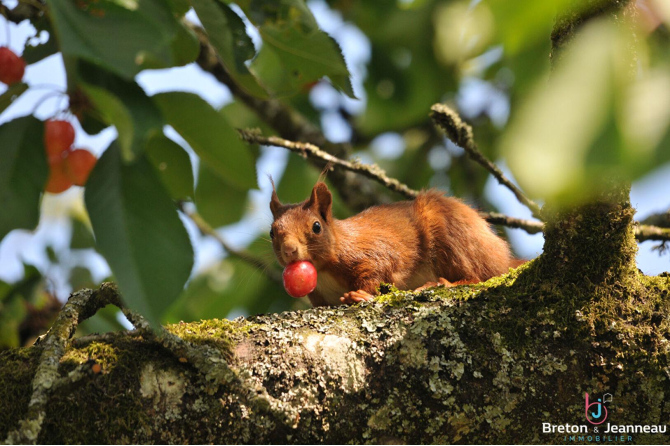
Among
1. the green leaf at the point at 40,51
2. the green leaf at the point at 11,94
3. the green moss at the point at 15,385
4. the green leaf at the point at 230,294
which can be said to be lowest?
the green leaf at the point at 230,294

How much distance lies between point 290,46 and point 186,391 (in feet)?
3.42

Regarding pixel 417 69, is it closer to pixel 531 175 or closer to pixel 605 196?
pixel 605 196

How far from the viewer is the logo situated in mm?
2020

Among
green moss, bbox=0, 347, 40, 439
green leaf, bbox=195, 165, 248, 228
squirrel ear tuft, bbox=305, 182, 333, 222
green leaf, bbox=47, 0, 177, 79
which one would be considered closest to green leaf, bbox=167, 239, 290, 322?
green leaf, bbox=195, 165, 248, 228

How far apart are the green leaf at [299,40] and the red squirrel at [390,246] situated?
62.9 inches

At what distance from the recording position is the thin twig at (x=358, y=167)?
300 centimetres

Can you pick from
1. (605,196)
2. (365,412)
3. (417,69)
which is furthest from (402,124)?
(365,412)

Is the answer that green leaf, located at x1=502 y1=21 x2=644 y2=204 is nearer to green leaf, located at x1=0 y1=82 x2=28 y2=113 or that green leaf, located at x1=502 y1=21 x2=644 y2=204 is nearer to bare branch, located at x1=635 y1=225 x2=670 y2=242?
green leaf, located at x1=0 y1=82 x2=28 y2=113

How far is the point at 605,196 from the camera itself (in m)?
2.12

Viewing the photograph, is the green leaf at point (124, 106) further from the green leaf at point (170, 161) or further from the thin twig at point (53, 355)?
Result: the thin twig at point (53, 355)

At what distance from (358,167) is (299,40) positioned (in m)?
1.46

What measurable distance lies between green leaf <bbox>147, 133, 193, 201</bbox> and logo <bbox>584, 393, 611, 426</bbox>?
4.63ft

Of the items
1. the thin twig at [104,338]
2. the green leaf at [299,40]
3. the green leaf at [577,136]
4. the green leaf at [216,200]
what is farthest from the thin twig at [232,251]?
the green leaf at [577,136]

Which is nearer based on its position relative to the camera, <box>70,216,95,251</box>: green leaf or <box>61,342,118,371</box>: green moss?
<box>61,342,118,371</box>: green moss
